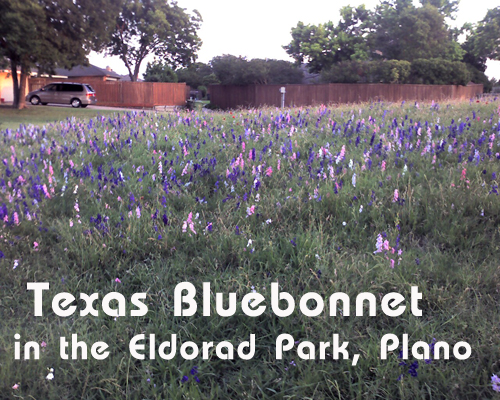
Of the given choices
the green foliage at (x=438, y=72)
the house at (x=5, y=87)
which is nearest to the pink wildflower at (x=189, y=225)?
the green foliage at (x=438, y=72)

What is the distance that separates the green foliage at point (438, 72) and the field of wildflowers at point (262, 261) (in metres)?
32.9

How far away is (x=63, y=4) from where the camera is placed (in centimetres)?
2414

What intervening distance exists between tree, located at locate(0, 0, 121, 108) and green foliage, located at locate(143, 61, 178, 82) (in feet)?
78.5

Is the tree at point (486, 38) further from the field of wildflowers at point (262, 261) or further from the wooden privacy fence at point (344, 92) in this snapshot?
the field of wildflowers at point (262, 261)

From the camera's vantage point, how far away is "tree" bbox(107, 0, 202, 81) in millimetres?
46562

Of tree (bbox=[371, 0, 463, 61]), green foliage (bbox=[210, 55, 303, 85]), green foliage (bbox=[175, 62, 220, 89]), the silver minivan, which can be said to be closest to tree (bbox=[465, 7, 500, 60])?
tree (bbox=[371, 0, 463, 61])

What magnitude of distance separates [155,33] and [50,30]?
80.3 feet

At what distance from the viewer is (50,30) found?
23984 mm

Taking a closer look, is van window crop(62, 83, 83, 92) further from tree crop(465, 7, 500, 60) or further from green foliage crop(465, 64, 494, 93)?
tree crop(465, 7, 500, 60)

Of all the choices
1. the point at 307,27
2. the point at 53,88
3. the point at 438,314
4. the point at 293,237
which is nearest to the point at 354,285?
the point at 438,314

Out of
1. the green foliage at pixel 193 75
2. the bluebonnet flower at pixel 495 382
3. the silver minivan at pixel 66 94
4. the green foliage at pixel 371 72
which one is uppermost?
the green foliage at pixel 193 75

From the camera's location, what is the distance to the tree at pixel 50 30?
854 inches

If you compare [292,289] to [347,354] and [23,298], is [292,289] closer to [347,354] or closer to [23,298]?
→ [347,354]

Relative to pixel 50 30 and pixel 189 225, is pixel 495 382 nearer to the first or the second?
pixel 189 225
